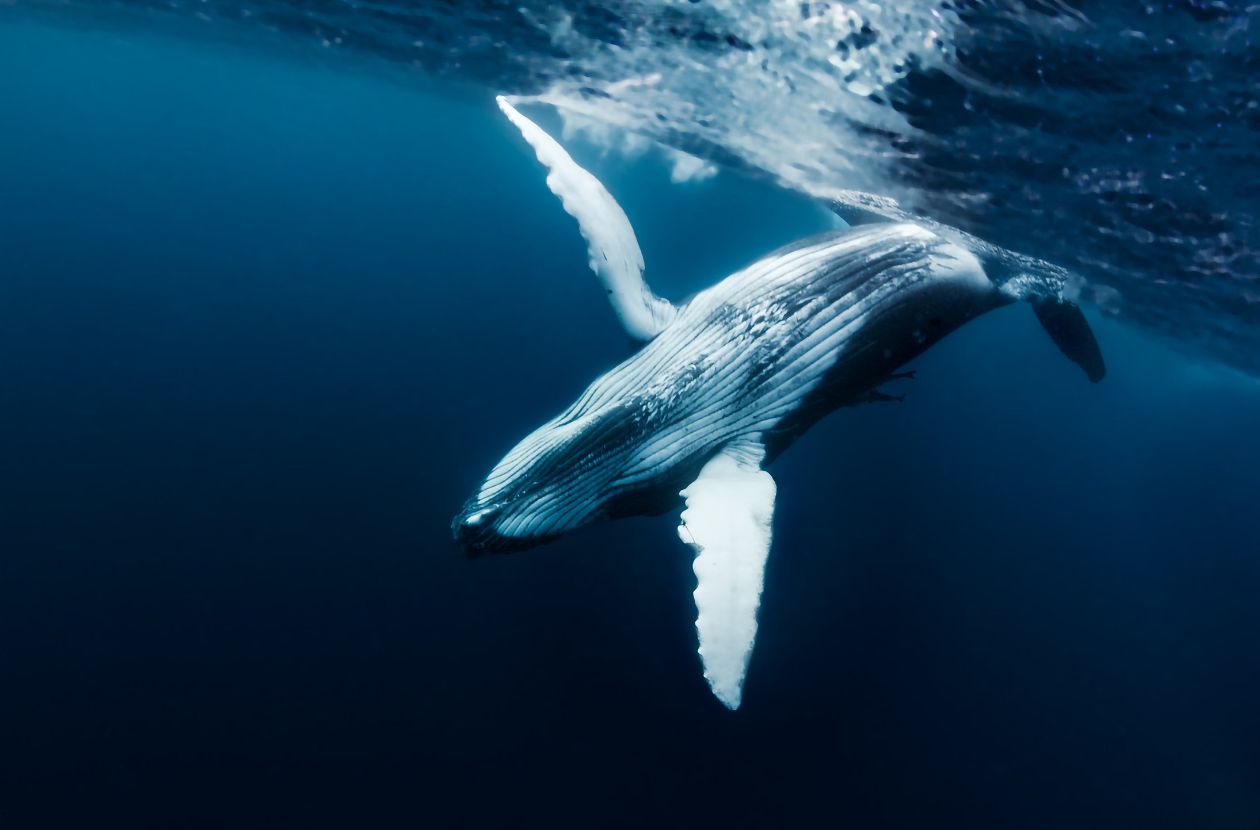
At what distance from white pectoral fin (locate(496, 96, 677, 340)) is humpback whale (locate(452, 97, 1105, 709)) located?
0.01 metres

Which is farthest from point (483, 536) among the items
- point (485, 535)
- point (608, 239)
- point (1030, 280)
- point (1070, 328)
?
point (1070, 328)

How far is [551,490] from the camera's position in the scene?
11.9 ft

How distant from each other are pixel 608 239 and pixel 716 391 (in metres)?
1.07

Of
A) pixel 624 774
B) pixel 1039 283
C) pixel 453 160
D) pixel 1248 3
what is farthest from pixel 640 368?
pixel 453 160

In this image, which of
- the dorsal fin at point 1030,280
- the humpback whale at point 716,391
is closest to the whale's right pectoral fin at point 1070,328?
the dorsal fin at point 1030,280

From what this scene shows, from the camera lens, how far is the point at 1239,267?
871cm

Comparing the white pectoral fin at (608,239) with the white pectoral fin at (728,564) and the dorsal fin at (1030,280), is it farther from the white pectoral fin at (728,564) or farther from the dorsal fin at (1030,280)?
the dorsal fin at (1030,280)

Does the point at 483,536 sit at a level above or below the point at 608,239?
below

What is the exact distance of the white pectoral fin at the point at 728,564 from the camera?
3033 millimetres

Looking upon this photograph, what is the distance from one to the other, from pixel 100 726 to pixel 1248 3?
59.5 ft

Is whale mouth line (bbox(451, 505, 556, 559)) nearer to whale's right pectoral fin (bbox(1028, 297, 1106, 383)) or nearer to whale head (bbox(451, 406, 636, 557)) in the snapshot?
whale head (bbox(451, 406, 636, 557))

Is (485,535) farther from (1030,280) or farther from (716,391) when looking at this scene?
(1030,280)

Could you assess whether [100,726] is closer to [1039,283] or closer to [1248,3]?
[1039,283]

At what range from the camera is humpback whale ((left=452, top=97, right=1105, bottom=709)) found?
11.2 feet
